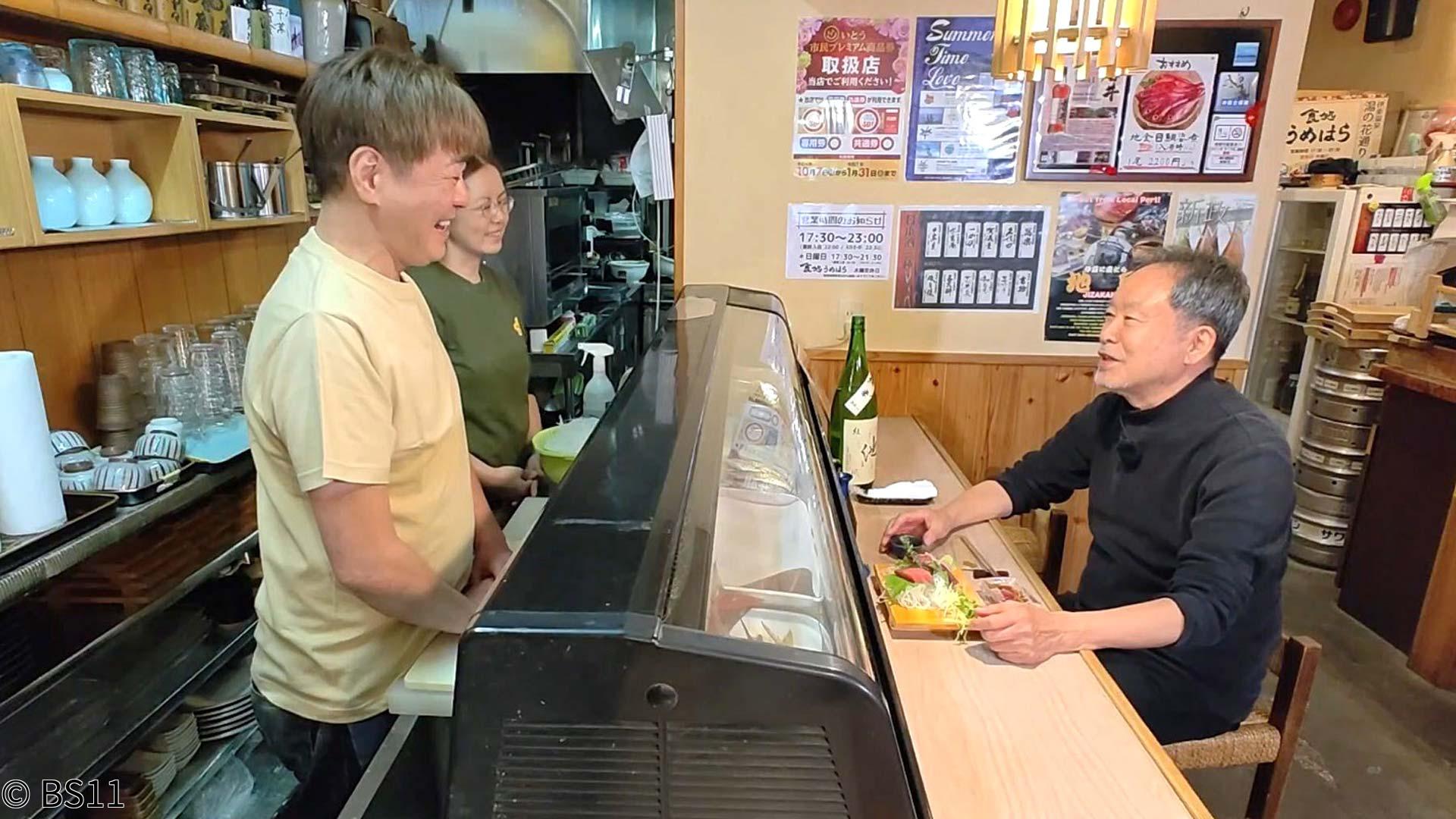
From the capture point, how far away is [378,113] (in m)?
0.97

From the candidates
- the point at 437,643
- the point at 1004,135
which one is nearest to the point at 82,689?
the point at 437,643

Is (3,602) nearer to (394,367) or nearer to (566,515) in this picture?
(394,367)

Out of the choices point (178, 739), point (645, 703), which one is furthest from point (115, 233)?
point (645, 703)

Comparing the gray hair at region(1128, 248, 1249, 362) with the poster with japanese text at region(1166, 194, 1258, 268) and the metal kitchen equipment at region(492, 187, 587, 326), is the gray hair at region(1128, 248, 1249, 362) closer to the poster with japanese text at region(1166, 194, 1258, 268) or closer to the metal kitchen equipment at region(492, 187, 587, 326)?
the poster with japanese text at region(1166, 194, 1258, 268)

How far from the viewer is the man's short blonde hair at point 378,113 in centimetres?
97

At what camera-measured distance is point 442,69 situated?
103cm

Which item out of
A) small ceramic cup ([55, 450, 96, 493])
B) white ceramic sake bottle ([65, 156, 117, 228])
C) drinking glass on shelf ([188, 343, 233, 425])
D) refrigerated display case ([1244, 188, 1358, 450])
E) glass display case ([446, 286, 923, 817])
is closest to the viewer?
glass display case ([446, 286, 923, 817])

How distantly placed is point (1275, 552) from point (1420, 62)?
512 centimetres

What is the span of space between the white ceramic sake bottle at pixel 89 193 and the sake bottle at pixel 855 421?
180 centimetres

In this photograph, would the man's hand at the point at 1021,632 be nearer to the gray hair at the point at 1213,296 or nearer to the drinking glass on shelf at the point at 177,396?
the gray hair at the point at 1213,296

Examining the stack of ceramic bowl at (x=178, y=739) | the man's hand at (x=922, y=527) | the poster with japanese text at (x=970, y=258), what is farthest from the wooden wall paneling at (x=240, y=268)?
the man's hand at (x=922, y=527)

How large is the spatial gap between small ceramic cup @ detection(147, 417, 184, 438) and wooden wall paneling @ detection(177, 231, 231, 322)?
591mm

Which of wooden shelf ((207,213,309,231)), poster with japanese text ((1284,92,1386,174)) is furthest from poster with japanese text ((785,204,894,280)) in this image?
poster with japanese text ((1284,92,1386,174))

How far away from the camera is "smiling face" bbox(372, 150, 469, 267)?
1.00 meters
